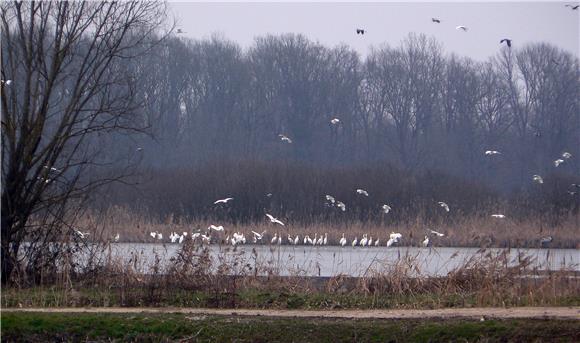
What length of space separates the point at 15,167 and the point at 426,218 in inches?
845

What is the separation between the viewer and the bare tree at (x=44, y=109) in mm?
19547

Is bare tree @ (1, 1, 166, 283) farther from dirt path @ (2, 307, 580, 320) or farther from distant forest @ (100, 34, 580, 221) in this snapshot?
distant forest @ (100, 34, 580, 221)

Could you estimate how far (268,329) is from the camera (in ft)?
46.7

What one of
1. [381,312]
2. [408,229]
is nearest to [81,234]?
[381,312]

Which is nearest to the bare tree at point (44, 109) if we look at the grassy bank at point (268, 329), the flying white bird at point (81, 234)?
the flying white bird at point (81, 234)

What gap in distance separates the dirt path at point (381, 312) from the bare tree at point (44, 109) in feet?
11.6

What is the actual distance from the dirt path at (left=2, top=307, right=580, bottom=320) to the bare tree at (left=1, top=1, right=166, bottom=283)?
11.6 ft

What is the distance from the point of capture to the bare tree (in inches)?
770

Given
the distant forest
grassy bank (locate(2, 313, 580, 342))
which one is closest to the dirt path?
grassy bank (locate(2, 313, 580, 342))

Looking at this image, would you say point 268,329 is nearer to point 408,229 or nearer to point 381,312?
point 381,312

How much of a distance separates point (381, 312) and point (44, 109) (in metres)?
8.24

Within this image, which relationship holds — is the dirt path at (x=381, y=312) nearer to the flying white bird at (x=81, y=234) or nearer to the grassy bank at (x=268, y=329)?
the grassy bank at (x=268, y=329)

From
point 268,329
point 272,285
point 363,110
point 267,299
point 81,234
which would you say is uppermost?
point 363,110

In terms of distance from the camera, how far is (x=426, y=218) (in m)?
38.2
